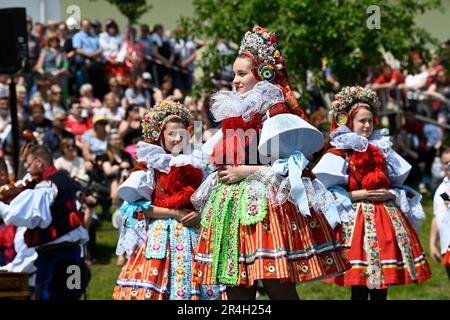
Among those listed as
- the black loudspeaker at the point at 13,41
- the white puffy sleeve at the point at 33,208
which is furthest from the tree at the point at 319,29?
the white puffy sleeve at the point at 33,208

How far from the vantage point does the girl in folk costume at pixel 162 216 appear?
7332 millimetres

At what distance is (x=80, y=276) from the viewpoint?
30.3 feet

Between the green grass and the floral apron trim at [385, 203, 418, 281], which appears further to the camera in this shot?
the green grass

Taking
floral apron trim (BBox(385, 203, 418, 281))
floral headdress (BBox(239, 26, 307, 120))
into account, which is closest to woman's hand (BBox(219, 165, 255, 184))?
A: floral headdress (BBox(239, 26, 307, 120))

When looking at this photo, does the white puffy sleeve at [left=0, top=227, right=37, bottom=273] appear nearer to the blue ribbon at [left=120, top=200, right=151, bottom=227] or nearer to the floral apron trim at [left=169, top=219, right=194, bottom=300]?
the blue ribbon at [left=120, top=200, right=151, bottom=227]

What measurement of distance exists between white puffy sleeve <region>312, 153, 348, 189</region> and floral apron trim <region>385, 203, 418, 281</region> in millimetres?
446

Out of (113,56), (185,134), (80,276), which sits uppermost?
(113,56)

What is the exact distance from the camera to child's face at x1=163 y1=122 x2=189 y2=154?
7664 millimetres

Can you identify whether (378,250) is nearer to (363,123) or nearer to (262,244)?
(363,123)

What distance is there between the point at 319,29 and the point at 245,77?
7195 mm

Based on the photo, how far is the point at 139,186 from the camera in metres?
7.56
